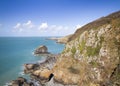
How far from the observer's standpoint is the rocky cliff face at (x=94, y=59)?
1274 inches

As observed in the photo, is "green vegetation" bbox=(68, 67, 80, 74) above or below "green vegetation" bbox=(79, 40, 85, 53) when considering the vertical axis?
below

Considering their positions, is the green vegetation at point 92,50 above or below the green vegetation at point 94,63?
above

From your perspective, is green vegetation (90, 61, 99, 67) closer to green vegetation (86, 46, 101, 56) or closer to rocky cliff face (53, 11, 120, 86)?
rocky cliff face (53, 11, 120, 86)

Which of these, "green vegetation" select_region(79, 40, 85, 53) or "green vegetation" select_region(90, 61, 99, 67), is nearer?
"green vegetation" select_region(90, 61, 99, 67)

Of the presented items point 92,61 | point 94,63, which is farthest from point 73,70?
point 94,63

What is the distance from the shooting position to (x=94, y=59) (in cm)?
3603

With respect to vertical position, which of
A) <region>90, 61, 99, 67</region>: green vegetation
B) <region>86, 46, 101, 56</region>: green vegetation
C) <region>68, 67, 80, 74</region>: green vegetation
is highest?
<region>86, 46, 101, 56</region>: green vegetation

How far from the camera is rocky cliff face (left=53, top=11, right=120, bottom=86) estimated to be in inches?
1274

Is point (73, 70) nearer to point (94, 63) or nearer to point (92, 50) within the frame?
point (94, 63)

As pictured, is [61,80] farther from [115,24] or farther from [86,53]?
[115,24]

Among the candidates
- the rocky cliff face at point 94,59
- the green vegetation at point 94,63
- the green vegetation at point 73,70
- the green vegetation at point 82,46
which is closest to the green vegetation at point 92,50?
the rocky cliff face at point 94,59

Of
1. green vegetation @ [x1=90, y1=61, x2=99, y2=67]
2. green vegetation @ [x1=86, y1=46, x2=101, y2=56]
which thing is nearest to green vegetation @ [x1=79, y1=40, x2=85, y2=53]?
green vegetation @ [x1=86, y1=46, x2=101, y2=56]

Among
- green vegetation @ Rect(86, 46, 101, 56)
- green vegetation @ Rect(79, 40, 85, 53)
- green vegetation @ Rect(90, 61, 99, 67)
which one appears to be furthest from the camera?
green vegetation @ Rect(79, 40, 85, 53)

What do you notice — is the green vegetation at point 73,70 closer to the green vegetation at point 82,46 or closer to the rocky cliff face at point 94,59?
the rocky cliff face at point 94,59
